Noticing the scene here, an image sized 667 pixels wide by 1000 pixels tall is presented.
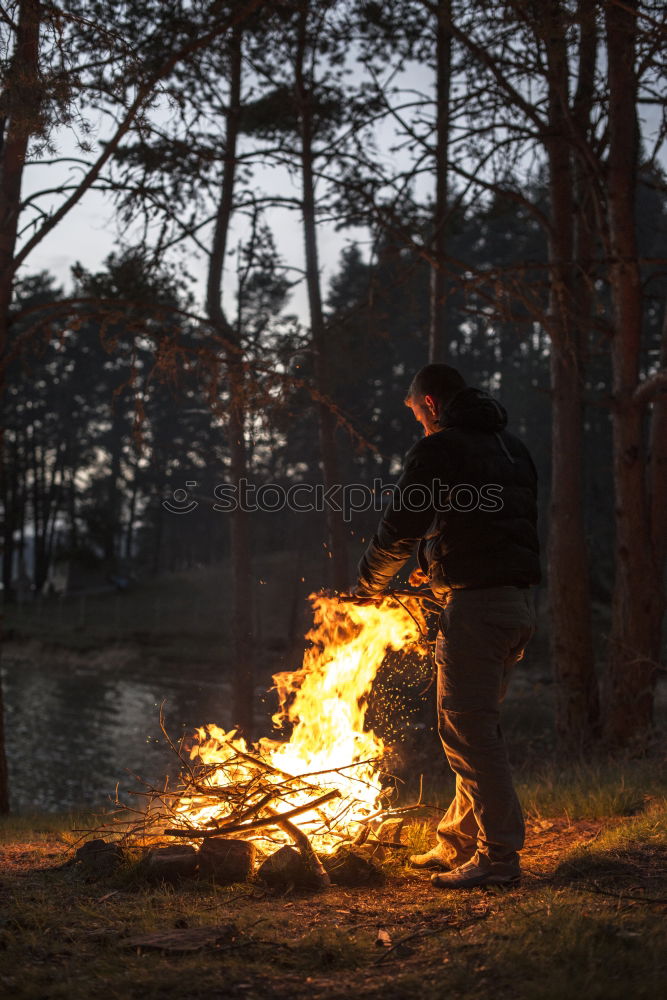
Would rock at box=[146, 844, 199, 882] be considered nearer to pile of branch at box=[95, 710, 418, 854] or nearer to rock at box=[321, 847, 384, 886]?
pile of branch at box=[95, 710, 418, 854]

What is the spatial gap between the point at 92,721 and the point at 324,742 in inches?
642

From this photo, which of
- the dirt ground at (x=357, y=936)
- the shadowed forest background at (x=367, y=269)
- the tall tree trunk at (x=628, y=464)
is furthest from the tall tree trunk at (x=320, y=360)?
the dirt ground at (x=357, y=936)

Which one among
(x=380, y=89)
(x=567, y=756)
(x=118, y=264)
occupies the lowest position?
(x=567, y=756)

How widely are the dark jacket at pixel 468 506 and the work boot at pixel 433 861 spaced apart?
1.46m

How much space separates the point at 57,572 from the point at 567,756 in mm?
46436

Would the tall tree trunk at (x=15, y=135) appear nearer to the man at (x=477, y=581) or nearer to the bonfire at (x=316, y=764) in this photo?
the bonfire at (x=316, y=764)

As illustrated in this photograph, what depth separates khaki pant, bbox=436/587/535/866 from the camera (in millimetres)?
4270

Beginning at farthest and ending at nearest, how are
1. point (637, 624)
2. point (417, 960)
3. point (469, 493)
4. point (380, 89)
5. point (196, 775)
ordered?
point (380, 89) → point (637, 624) → point (196, 775) → point (469, 493) → point (417, 960)

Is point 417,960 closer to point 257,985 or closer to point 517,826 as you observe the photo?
point 257,985

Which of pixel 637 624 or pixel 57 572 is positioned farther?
pixel 57 572

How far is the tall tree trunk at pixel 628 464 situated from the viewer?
31.5ft

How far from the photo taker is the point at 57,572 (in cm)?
5238

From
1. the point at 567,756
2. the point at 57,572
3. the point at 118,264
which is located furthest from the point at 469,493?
the point at 57,572

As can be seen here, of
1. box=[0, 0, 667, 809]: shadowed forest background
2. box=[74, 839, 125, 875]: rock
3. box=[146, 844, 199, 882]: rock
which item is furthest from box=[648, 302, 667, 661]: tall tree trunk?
box=[74, 839, 125, 875]: rock
